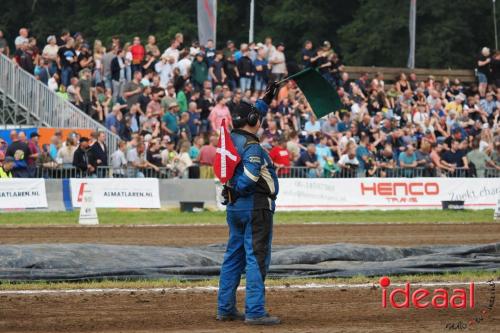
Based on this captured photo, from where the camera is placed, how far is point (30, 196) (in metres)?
24.4

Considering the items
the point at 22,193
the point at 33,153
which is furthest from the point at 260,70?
the point at 22,193

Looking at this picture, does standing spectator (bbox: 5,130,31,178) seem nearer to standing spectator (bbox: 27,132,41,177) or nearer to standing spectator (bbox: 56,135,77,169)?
standing spectator (bbox: 27,132,41,177)

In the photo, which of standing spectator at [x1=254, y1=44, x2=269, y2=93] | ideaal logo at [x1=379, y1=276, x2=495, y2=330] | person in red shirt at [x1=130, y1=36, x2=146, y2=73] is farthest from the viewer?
standing spectator at [x1=254, y1=44, x2=269, y2=93]

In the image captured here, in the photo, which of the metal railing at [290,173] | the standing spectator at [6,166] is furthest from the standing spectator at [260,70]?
the standing spectator at [6,166]

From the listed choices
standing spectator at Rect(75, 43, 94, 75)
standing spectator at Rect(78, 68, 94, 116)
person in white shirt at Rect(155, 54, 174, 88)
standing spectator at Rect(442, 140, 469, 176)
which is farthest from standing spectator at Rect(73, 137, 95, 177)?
standing spectator at Rect(442, 140, 469, 176)

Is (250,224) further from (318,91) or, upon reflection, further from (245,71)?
(245,71)

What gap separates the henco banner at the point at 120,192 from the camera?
24.7 metres

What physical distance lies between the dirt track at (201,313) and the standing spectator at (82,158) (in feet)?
43.6

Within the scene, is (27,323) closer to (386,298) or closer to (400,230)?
(386,298)

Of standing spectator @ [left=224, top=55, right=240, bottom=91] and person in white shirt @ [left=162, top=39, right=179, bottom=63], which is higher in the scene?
person in white shirt @ [left=162, top=39, right=179, bottom=63]

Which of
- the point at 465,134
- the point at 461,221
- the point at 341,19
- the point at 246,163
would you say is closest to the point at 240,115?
the point at 246,163

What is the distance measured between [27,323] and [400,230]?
12.2 meters

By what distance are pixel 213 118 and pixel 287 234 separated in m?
8.91

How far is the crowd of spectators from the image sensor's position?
1046 inches
